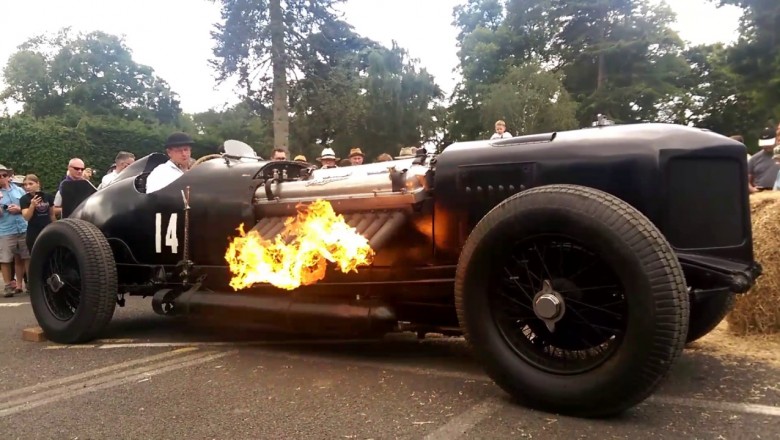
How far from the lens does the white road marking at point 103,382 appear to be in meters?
3.25

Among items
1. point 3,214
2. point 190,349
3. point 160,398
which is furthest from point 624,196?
point 3,214

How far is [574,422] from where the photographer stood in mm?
2645

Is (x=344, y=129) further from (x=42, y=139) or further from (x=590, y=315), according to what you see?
(x=590, y=315)

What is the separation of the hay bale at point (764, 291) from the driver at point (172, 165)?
14.8ft

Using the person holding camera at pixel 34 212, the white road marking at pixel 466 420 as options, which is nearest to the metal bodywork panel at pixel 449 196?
the white road marking at pixel 466 420

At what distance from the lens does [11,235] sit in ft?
28.0

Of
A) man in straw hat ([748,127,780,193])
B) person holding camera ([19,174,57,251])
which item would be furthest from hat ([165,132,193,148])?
man in straw hat ([748,127,780,193])

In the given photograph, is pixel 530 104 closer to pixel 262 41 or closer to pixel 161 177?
pixel 262 41

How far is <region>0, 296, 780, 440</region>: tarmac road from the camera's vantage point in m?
2.64

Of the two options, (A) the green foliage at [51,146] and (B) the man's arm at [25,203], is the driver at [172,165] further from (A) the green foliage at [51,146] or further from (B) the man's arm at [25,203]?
(A) the green foliage at [51,146]

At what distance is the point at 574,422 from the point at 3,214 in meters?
8.82

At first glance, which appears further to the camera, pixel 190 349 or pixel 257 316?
pixel 190 349

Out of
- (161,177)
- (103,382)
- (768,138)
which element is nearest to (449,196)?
(103,382)

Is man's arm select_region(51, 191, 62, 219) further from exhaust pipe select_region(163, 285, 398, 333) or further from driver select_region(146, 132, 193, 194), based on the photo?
exhaust pipe select_region(163, 285, 398, 333)
